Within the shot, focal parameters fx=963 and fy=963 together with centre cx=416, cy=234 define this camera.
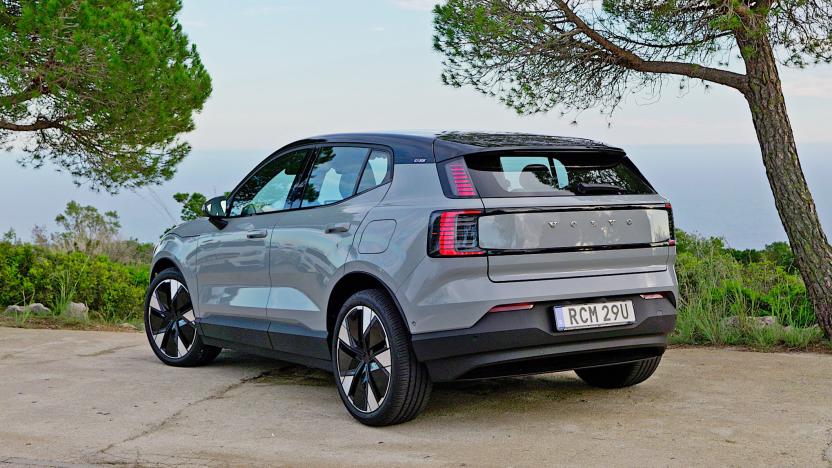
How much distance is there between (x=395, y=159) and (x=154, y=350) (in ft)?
10.8

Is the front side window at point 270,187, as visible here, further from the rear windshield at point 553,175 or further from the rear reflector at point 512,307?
the rear reflector at point 512,307

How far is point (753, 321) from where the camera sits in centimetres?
880

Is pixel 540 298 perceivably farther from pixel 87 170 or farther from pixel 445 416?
pixel 87 170

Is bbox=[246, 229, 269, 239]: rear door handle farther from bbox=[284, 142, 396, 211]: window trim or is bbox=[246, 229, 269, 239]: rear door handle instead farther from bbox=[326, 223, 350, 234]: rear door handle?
bbox=[326, 223, 350, 234]: rear door handle

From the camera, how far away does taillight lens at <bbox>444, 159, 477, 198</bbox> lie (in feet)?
16.7

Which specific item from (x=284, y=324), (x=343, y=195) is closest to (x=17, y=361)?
(x=284, y=324)

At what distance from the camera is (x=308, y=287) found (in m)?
5.96

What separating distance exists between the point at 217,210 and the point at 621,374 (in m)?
3.11

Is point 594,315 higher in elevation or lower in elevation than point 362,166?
lower

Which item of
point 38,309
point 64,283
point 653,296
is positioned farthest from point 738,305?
point 64,283

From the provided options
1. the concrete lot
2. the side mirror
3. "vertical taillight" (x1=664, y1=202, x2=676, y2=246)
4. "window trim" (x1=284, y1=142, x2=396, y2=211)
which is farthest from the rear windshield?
the side mirror

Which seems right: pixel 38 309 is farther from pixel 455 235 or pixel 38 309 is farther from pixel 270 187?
pixel 455 235

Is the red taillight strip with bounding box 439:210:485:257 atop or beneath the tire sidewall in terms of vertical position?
atop

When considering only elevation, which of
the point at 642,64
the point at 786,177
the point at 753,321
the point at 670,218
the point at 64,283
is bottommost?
the point at 753,321
